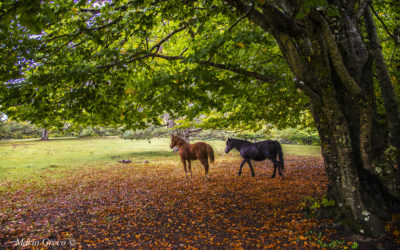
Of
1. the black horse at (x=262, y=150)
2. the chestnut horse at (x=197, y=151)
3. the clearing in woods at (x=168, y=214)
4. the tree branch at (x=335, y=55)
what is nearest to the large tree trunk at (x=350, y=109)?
the tree branch at (x=335, y=55)

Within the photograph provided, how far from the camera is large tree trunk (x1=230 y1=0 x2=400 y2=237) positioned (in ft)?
14.1

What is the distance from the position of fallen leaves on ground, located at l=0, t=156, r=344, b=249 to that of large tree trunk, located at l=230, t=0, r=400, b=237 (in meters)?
1.03

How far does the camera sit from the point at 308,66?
4.77 metres

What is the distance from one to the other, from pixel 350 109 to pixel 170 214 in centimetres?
560

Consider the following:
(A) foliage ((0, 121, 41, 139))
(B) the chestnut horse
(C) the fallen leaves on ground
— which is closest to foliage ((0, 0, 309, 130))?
(C) the fallen leaves on ground

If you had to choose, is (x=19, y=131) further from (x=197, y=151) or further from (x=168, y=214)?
(x=168, y=214)

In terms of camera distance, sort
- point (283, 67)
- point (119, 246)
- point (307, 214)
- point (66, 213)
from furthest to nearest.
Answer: point (283, 67) → point (66, 213) → point (307, 214) → point (119, 246)

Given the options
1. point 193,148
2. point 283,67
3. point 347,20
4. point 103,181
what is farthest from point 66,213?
point 347,20

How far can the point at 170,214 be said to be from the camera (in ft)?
22.6

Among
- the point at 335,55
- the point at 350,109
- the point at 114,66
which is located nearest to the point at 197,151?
the point at 114,66

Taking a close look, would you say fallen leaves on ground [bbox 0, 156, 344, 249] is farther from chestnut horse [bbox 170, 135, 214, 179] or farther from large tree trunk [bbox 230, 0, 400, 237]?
chestnut horse [bbox 170, 135, 214, 179]

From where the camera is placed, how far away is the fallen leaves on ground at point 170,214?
5.12 m

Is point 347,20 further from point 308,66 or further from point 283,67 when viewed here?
point 283,67

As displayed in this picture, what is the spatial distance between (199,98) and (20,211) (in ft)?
23.8
